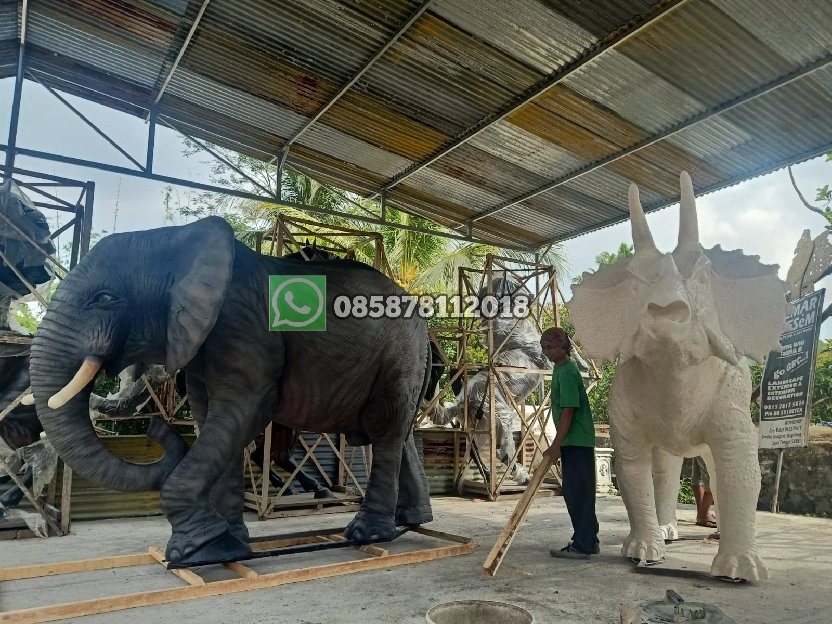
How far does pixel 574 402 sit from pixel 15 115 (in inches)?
235

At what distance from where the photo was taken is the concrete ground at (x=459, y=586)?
3.38 meters

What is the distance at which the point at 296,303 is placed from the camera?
4906 millimetres

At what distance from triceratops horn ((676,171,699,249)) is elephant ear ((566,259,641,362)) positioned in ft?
1.28

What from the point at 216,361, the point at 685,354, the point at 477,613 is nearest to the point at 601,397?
the point at 685,354

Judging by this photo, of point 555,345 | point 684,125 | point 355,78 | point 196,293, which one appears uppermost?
point 355,78

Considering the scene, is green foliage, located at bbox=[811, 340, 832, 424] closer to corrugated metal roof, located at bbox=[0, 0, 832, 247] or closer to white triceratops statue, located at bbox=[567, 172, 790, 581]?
corrugated metal roof, located at bbox=[0, 0, 832, 247]

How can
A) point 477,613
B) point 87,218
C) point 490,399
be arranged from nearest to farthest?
point 477,613 → point 87,218 → point 490,399

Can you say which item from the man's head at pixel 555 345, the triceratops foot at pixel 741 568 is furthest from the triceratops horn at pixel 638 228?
the triceratops foot at pixel 741 568

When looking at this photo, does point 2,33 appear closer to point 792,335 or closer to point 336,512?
point 336,512

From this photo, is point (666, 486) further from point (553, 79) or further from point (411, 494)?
point (553, 79)

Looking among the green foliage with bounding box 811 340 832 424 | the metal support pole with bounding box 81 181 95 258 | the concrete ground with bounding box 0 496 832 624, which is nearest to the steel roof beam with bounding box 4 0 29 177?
the metal support pole with bounding box 81 181 95 258

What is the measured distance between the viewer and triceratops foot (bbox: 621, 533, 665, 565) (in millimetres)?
4586

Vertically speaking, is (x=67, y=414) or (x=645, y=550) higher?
(x=67, y=414)

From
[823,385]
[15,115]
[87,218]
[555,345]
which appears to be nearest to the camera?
[555,345]
